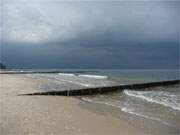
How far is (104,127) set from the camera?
9.47m

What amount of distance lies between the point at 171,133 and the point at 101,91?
13657 mm

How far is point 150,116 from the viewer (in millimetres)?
12234

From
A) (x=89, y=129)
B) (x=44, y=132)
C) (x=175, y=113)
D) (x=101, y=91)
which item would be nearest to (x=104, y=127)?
(x=89, y=129)

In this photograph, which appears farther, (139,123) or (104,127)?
(139,123)

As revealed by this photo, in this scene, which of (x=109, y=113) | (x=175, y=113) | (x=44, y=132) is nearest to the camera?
(x=44, y=132)

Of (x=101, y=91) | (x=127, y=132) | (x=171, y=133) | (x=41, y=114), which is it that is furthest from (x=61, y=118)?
(x=101, y=91)

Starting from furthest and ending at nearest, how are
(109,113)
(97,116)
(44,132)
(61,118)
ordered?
(109,113) → (97,116) → (61,118) → (44,132)

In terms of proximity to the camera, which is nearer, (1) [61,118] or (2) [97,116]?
(1) [61,118]

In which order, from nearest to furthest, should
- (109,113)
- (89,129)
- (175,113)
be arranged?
(89,129)
(109,113)
(175,113)

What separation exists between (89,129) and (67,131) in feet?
3.00

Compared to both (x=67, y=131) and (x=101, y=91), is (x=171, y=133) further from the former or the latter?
(x=101, y=91)

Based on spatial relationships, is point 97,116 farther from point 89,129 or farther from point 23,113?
point 23,113

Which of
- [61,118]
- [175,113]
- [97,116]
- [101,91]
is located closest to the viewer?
[61,118]

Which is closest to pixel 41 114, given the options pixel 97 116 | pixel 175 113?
pixel 97 116
